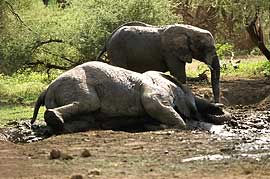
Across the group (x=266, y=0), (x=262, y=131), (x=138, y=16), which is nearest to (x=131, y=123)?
(x=262, y=131)

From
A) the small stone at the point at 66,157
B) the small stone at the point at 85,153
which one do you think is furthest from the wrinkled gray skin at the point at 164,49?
the small stone at the point at 66,157

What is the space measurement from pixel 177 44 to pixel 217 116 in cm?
291

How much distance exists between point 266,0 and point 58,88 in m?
7.72

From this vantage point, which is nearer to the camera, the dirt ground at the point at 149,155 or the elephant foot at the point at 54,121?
the dirt ground at the point at 149,155

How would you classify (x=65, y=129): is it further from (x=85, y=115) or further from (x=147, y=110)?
(x=147, y=110)

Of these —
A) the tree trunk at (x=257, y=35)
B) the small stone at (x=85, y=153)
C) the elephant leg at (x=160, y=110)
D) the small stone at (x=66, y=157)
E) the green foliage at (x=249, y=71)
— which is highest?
the small stone at (x=66, y=157)

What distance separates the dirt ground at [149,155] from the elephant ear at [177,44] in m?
2.99

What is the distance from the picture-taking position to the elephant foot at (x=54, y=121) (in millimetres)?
10672

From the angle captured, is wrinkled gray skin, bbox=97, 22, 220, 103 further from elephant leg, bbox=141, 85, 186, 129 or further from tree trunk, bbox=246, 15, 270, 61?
tree trunk, bbox=246, 15, 270, 61

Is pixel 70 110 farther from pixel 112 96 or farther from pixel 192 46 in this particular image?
pixel 192 46

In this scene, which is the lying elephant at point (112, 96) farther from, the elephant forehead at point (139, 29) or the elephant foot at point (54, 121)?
the elephant forehead at point (139, 29)

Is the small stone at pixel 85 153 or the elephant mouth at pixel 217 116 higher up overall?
the small stone at pixel 85 153

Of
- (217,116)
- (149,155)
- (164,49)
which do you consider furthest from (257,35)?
(149,155)

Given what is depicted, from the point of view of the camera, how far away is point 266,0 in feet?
57.3
